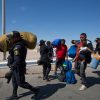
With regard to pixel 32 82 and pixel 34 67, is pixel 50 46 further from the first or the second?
pixel 34 67

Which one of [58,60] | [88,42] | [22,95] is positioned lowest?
[22,95]

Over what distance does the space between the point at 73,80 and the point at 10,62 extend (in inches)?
127

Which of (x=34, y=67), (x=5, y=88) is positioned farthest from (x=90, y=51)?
(x=34, y=67)

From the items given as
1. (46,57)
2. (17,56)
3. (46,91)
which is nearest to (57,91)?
(46,91)

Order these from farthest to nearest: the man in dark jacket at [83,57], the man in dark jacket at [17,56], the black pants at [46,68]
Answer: the black pants at [46,68] → the man in dark jacket at [83,57] → the man in dark jacket at [17,56]

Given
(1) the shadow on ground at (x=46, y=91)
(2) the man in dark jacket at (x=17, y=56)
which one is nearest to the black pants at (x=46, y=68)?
(1) the shadow on ground at (x=46, y=91)

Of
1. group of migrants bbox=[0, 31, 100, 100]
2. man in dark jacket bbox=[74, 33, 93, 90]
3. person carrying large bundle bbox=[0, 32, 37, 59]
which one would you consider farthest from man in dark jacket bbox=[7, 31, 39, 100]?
man in dark jacket bbox=[74, 33, 93, 90]

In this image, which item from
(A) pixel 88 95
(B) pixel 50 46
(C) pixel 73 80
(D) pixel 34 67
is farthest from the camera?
(D) pixel 34 67

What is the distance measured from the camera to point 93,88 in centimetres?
896

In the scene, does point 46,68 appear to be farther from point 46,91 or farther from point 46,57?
point 46,91

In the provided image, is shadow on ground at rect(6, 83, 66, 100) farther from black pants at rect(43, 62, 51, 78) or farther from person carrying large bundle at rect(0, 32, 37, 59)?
person carrying large bundle at rect(0, 32, 37, 59)

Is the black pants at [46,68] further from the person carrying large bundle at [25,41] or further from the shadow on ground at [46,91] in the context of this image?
the person carrying large bundle at [25,41]

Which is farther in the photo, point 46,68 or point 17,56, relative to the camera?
point 46,68

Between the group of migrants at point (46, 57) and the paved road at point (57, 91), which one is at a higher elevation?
the group of migrants at point (46, 57)
